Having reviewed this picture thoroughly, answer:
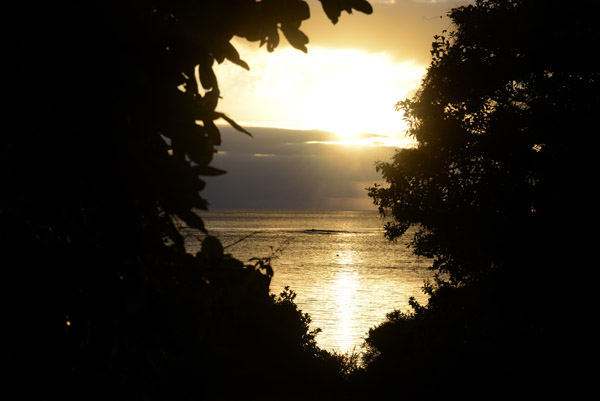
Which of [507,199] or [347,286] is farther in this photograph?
[347,286]

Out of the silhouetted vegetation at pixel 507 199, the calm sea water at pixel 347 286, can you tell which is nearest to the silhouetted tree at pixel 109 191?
the calm sea water at pixel 347 286

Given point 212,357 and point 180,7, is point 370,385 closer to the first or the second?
point 212,357

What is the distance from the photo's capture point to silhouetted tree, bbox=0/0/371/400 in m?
3.11

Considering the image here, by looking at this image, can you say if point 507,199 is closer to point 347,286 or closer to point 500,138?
point 500,138

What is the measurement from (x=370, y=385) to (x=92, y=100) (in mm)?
17712

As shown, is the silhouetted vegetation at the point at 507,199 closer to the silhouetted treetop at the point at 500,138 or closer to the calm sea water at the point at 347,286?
the silhouetted treetop at the point at 500,138

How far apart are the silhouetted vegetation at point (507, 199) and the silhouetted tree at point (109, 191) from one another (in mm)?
13619

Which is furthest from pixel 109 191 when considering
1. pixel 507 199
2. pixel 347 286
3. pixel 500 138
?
pixel 347 286

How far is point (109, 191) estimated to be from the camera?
129 inches

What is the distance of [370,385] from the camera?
19078 mm

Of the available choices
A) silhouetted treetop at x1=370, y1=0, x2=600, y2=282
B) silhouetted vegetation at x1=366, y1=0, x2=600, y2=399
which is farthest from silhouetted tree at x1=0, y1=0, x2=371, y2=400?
silhouetted treetop at x1=370, y1=0, x2=600, y2=282

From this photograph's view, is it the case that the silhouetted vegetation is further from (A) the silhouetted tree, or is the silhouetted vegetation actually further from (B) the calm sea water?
(A) the silhouetted tree

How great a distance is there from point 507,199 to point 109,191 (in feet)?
51.5

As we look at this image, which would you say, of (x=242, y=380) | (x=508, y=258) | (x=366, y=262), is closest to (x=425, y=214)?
(x=508, y=258)
